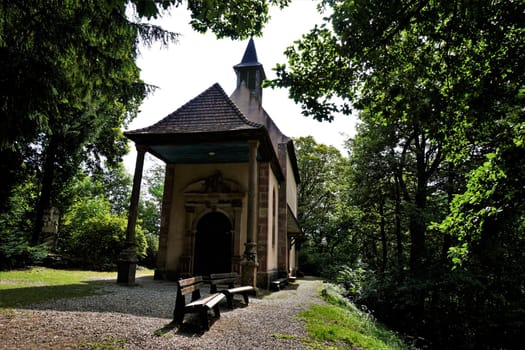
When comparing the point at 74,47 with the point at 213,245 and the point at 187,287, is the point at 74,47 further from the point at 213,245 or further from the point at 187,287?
the point at 213,245

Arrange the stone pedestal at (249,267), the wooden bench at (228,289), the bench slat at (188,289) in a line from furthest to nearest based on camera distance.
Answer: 1. the stone pedestal at (249,267)
2. the wooden bench at (228,289)
3. the bench slat at (188,289)

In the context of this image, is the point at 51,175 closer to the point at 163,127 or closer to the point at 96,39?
the point at 163,127

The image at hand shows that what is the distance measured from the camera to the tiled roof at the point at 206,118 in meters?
10.0

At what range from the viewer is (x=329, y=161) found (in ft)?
99.3

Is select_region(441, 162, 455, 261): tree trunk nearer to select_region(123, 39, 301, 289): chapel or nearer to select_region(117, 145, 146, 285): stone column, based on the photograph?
select_region(123, 39, 301, 289): chapel

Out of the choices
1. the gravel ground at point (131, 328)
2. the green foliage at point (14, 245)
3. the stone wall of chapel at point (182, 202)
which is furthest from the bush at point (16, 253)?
the gravel ground at point (131, 328)

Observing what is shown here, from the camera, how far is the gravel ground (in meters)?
3.65

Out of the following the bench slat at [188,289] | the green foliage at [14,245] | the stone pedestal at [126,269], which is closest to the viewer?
the bench slat at [188,289]

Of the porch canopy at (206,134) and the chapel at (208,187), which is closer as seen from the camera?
the porch canopy at (206,134)

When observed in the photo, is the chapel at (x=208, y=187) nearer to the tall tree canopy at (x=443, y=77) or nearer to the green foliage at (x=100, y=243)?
the tall tree canopy at (x=443, y=77)

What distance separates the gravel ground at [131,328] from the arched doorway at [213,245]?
5.66 m

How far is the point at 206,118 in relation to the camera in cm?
1080

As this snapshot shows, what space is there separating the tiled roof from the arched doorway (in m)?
3.61

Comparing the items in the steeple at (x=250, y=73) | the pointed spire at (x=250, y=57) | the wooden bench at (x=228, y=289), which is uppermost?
the pointed spire at (x=250, y=57)
